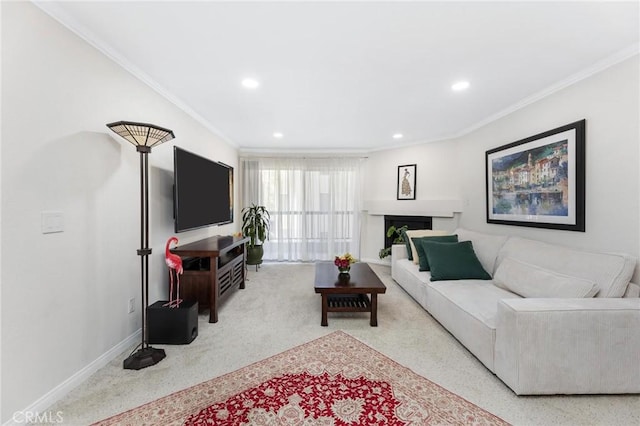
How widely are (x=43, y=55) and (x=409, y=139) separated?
14.7ft

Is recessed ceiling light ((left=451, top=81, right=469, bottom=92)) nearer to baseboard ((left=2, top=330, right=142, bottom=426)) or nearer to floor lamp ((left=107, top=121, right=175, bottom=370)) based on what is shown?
floor lamp ((left=107, top=121, right=175, bottom=370))

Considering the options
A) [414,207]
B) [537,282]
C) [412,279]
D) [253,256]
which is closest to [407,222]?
[414,207]

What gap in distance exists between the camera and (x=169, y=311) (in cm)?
218

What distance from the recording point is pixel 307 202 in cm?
521

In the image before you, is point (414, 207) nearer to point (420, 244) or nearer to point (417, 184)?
point (417, 184)

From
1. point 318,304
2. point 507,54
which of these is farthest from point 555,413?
point 507,54

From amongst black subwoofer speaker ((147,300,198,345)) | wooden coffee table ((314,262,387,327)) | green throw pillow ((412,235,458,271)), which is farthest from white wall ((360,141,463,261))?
black subwoofer speaker ((147,300,198,345))

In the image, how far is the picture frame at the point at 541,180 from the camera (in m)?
2.26

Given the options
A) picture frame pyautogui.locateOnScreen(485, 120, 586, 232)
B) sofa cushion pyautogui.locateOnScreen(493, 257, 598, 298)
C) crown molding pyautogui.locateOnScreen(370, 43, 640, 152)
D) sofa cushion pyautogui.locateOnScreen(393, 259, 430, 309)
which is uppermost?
crown molding pyautogui.locateOnScreen(370, 43, 640, 152)

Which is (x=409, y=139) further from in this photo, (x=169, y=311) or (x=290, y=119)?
(x=169, y=311)

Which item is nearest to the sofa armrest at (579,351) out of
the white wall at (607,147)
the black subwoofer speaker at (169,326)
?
the white wall at (607,147)

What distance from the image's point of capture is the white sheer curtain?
518 cm

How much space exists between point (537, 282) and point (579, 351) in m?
0.68

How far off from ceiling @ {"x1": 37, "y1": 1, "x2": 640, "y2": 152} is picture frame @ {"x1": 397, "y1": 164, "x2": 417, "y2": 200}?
1671 mm
